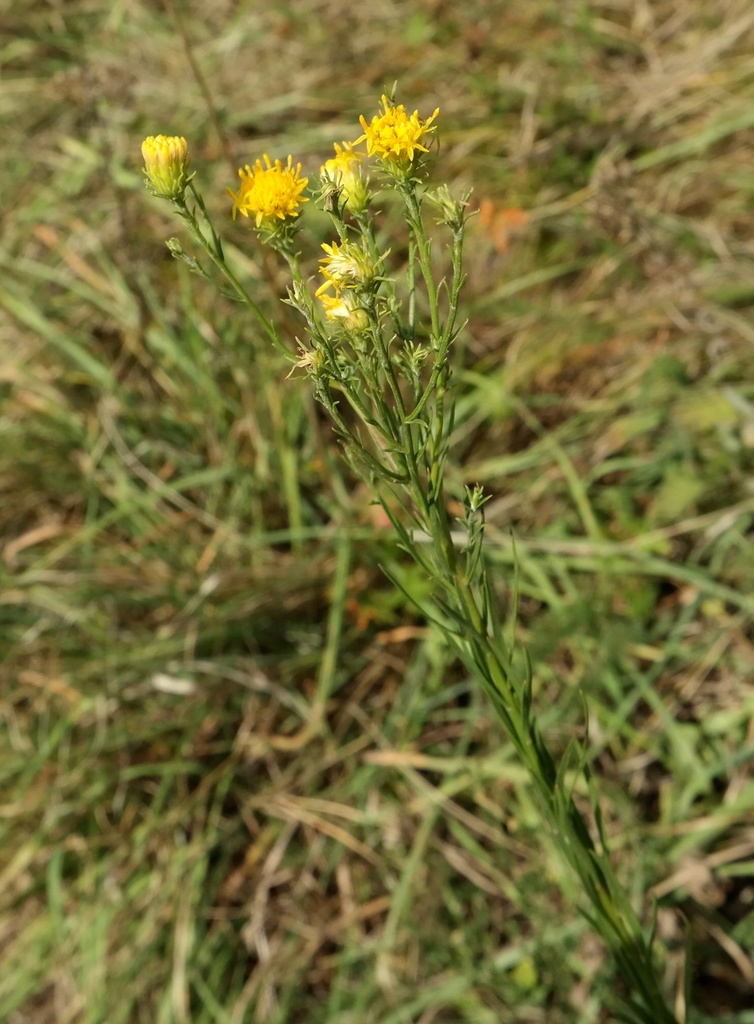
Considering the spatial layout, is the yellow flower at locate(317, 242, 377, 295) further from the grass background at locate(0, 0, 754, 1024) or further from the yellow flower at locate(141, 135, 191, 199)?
the grass background at locate(0, 0, 754, 1024)

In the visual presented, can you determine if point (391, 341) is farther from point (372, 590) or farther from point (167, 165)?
point (372, 590)

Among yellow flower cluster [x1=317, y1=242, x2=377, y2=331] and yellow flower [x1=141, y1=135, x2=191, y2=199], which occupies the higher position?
yellow flower [x1=141, y1=135, x2=191, y2=199]

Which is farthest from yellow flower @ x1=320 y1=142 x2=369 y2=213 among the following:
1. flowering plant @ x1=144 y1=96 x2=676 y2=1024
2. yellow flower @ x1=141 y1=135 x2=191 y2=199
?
yellow flower @ x1=141 y1=135 x2=191 y2=199

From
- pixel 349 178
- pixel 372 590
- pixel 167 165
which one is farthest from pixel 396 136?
pixel 372 590

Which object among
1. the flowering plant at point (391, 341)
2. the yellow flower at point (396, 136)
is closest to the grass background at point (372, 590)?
the flowering plant at point (391, 341)

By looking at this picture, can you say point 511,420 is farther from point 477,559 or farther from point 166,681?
point 477,559

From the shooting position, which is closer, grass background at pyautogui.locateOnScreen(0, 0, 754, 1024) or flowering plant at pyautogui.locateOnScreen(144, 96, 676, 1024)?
flowering plant at pyautogui.locateOnScreen(144, 96, 676, 1024)

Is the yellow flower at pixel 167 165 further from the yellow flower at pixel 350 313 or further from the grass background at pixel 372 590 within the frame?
the grass background at pixel 372 590
